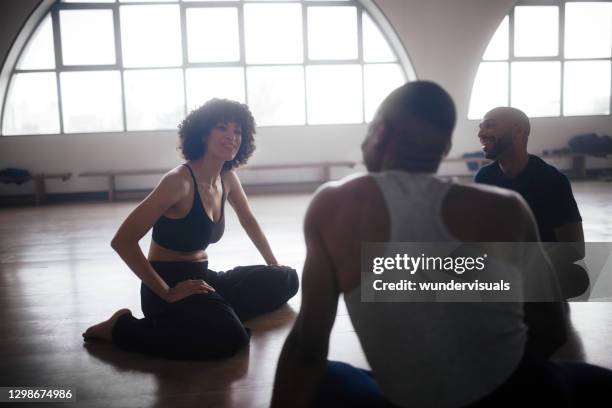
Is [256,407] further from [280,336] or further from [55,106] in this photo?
[55,106]

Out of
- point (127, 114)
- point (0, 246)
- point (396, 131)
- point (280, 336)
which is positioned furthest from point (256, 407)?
point (127, 114)

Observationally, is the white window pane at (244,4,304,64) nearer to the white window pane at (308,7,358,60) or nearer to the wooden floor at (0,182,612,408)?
the white window pane at (308,7,358,60)

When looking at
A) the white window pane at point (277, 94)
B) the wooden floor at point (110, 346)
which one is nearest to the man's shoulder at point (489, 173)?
the wooden floor at point (110, 346)

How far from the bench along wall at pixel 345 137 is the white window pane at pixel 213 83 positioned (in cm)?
73

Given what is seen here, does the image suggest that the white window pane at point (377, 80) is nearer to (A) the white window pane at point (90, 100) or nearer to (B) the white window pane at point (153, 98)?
(B) the white window pane at point (153, 98)

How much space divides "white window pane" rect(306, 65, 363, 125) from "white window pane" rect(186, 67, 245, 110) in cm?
119

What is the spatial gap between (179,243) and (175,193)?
24 centimetres

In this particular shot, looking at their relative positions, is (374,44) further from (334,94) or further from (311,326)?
(311,326)

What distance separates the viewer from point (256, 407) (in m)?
1.42

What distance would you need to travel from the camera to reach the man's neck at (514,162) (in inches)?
82.9

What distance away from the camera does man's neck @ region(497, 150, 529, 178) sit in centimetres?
211

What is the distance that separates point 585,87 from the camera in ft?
29.3

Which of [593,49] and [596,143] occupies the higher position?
[593,49]

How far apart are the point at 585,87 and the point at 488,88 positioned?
6.00ft
